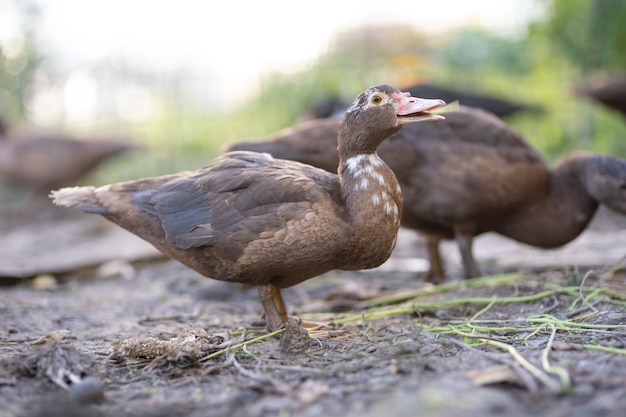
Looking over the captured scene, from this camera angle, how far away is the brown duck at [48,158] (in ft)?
35.6

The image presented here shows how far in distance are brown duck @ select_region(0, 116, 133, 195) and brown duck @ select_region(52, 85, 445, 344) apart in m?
7.06

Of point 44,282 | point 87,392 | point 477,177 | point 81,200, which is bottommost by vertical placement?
point 44,282

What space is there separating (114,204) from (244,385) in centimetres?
183

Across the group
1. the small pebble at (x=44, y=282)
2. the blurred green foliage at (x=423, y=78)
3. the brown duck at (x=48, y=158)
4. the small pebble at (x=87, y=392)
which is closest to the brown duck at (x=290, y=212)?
the small pebble at (x=87, y=392)

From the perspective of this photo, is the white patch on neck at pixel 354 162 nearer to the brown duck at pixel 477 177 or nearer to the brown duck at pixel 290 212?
the brown duck at pixel 290 212

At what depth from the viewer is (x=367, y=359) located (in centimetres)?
336

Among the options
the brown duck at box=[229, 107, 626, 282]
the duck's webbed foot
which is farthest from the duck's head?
the brown duck at box=[229, 107, 626, 282]

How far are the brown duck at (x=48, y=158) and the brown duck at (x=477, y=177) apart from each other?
6277 millimetres

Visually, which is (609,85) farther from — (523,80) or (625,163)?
(523,80)

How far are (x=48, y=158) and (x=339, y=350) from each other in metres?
8.29

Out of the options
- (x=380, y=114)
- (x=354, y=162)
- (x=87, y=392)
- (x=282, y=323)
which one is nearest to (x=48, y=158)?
(x=282, y=323)

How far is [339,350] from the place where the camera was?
3658mm

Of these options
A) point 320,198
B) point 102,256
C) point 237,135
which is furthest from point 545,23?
point 320,198

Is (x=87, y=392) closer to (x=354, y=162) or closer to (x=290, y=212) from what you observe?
(x=290, y=212)
